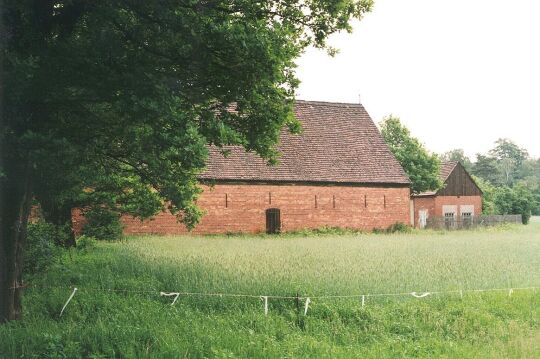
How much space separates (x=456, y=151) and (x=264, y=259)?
146 metres

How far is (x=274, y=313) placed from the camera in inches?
391

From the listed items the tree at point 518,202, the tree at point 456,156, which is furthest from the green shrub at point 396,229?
the tree at point 456,156

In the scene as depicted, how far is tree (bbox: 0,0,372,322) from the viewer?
27.8ft

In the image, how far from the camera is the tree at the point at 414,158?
51781 mm

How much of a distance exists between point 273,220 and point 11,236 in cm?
2560

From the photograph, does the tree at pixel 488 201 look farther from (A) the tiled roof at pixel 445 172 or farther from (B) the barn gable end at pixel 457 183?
(A) the tiled roof at pixel 445 172

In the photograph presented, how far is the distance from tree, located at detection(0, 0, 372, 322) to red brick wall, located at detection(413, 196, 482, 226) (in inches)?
1689

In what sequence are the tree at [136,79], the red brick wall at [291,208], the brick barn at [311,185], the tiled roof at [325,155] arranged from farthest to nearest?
the tiled roof at [325,155], the brick barn at [311,185], the red brick wall at [291,208], the tree at [136,79]

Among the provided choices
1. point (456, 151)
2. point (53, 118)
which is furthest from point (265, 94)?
point (456, 151)

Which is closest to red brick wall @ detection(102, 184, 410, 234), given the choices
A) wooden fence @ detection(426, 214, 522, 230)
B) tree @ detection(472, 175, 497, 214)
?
wooden fence @ detection(426, 214, 522, 230)

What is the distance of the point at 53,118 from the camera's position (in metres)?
9.78

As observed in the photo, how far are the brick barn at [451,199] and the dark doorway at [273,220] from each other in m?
21.6

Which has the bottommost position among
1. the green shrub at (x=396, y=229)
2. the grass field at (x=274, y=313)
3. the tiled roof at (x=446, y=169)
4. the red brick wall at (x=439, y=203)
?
the grass field at (x=274, y=313)

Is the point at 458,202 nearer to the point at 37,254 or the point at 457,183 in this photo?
the point at 457,183
